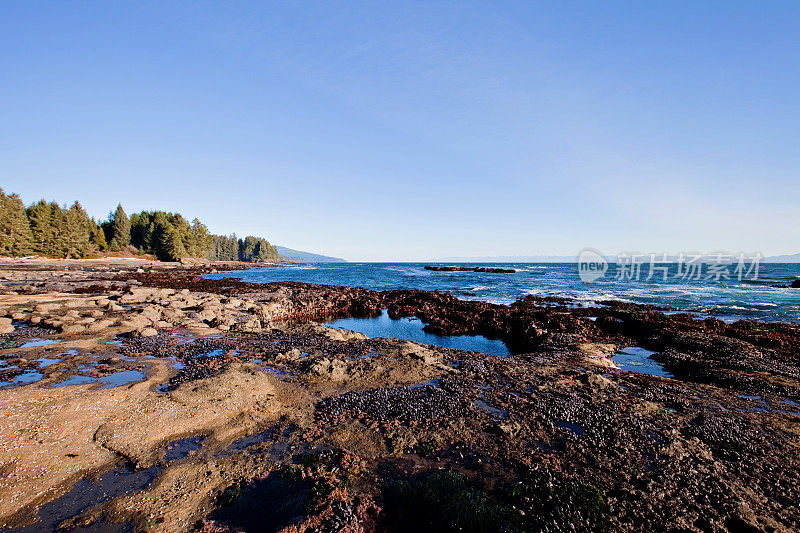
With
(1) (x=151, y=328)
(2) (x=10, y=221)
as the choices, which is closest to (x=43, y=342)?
(1) (x=151, y=328)

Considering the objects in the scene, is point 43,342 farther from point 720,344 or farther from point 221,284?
point 720,344

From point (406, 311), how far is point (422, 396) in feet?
69.6

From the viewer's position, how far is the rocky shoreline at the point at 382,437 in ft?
21.0

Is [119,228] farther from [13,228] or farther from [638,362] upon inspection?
[638,362]

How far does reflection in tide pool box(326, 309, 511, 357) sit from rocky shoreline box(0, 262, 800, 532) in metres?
4.41

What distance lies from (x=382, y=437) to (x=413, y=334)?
53.0 feet

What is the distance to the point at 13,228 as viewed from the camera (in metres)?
77.6

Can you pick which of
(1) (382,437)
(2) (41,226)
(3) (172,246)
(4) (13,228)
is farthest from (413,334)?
(3) (172,246)

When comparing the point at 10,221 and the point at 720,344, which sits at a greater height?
the point at 10,221

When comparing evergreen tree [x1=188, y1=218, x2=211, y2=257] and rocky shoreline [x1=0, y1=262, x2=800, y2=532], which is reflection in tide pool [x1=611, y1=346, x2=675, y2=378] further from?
evergreen tree [x1=188, y1=218, x2=211, y2=257]

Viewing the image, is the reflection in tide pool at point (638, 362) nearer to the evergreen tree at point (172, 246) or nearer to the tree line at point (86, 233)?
the tree line at point (86, 233)

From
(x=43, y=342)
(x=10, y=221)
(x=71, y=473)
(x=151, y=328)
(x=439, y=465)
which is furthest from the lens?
(x=10, y=221)

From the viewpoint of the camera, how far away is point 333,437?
9109 mm

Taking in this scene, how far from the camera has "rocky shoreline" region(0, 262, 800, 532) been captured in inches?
252
